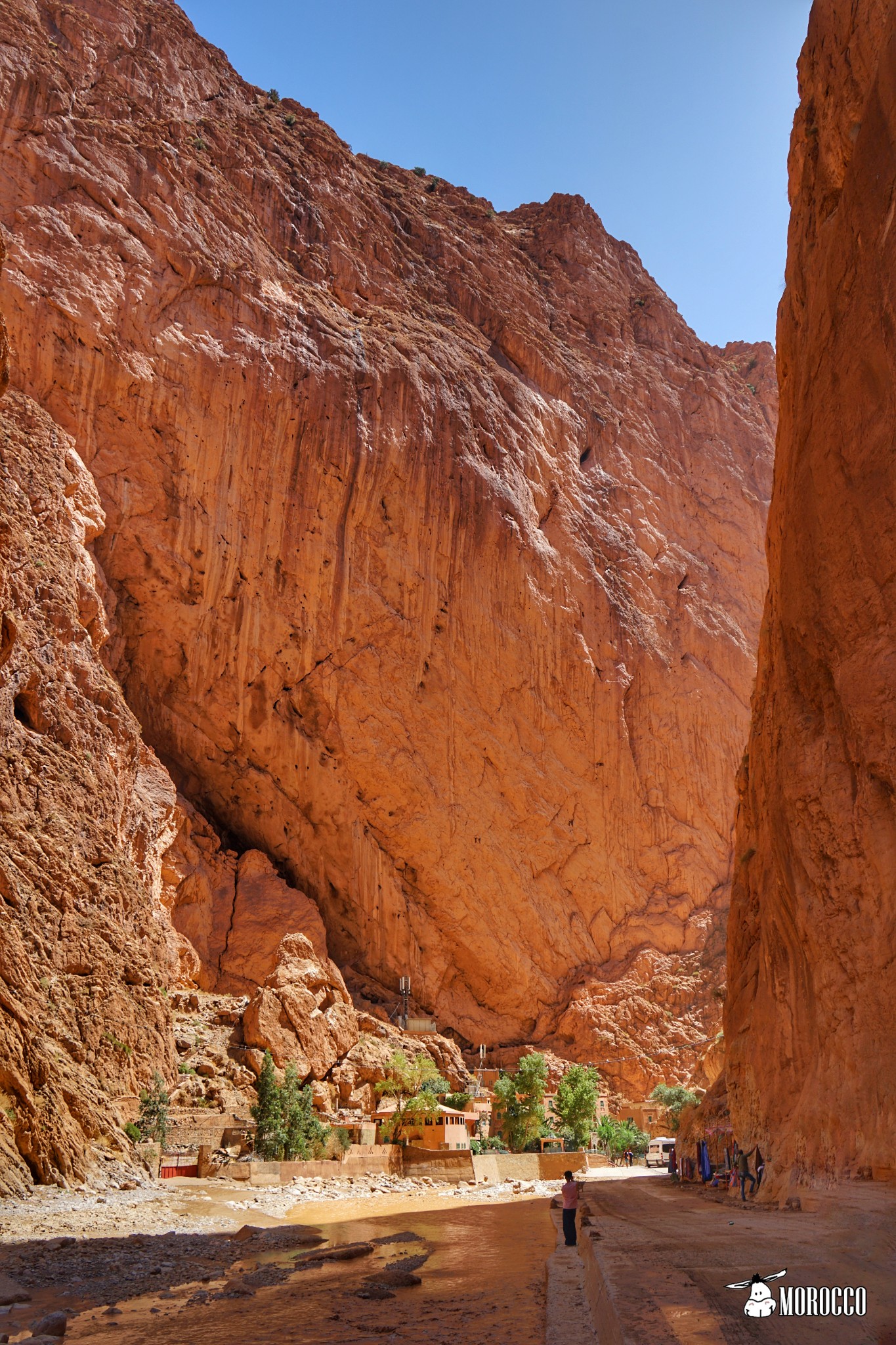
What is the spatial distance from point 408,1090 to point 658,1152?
18.1 m

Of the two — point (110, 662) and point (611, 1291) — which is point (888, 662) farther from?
point (110, 662)

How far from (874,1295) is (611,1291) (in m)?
2.31

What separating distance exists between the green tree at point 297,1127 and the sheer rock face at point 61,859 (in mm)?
3773

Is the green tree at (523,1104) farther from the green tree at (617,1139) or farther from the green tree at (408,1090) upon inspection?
the green tree at (617,1139)

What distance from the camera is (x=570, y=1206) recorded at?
1407cm

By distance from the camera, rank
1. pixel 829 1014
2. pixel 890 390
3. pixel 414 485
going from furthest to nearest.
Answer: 1. pixel 414 485
2. pixel 829 1014
3. pixel 890 390

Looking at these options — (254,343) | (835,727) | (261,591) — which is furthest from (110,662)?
(835,727)

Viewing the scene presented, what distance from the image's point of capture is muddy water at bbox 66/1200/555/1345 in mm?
10258

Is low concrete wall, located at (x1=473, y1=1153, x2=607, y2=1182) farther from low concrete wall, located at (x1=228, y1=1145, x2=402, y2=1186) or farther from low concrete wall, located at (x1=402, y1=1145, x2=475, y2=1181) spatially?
low concrete wall, located at (x1=228, y1=1145, x2=402, y2=1186)

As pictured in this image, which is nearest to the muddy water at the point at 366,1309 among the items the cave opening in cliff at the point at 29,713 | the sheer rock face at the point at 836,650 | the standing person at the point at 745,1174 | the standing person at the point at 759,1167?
the standing person at the point at 745,1174

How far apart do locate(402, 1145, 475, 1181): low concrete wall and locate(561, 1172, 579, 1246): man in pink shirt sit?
19596 mm

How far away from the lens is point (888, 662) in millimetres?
13531

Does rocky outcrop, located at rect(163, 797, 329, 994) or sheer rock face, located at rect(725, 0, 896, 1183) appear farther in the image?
rocky outcrop, located at rect(163, 797, 329, 994)
